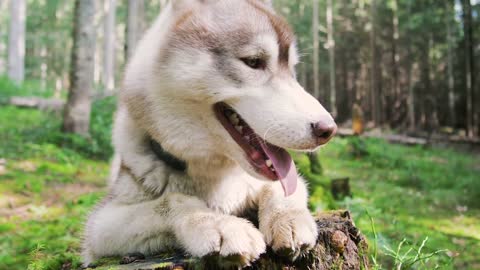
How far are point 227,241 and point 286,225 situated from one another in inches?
11.2

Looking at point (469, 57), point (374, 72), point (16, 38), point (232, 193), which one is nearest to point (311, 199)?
point (232, 193)

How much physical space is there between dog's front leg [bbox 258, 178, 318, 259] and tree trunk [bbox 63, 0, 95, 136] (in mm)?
6154

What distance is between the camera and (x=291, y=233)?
5.76 feet

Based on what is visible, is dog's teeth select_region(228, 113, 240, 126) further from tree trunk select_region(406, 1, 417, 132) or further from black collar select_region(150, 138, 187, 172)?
tree trunk select_region(406, 1, 417, 132)

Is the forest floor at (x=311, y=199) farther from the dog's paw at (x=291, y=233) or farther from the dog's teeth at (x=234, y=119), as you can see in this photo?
the dog's teeth at (x=234, y=119)

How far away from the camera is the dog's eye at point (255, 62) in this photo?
204 centimetres

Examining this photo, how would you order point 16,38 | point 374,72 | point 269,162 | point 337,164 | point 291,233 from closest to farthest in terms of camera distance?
point 291,233 < point 269,162 < point 337,164 < point 16,38 < point 374,72

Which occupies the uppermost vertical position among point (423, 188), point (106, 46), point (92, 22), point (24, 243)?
point (106, 46)

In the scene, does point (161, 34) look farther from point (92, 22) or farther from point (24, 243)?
point (92, 22)

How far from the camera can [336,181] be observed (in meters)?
5.52

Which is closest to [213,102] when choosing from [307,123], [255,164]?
[255,164]

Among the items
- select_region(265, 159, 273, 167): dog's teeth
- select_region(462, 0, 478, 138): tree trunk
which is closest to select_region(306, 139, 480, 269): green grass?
select_region(265, 159, 273, 167): dog's teeth

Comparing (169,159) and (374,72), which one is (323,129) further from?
(374,72)

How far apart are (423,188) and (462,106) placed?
16.6 m
